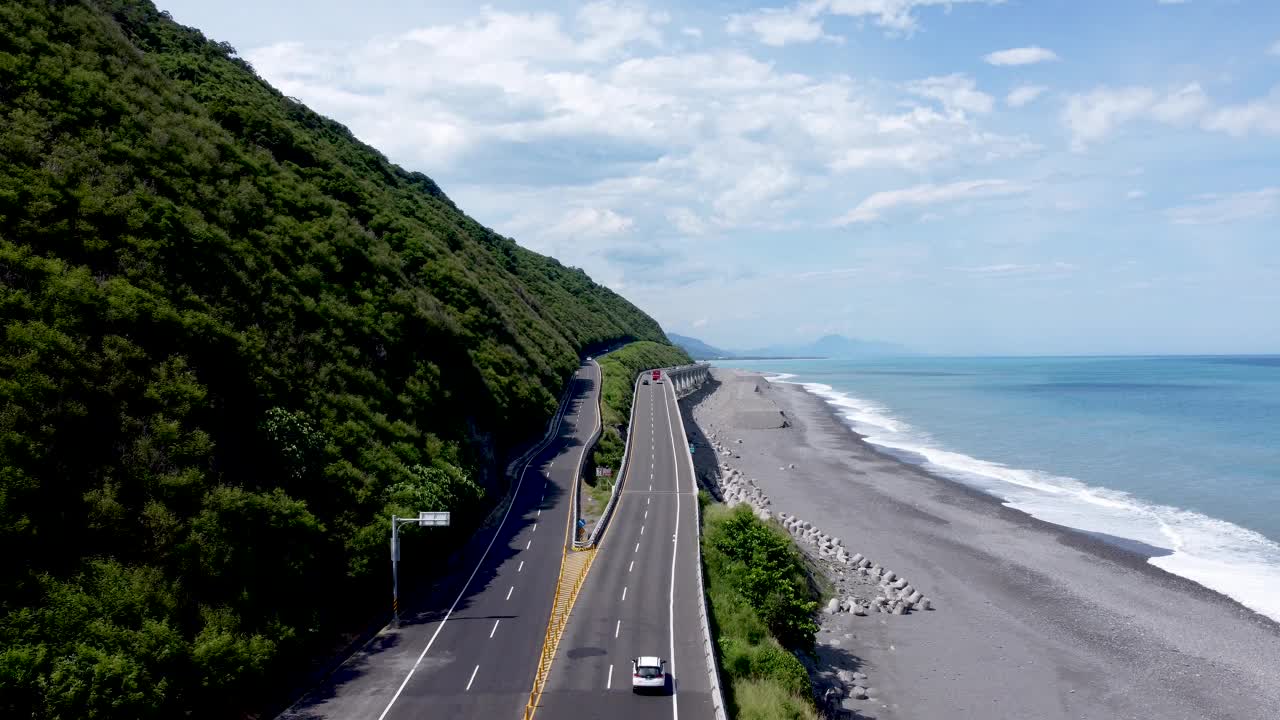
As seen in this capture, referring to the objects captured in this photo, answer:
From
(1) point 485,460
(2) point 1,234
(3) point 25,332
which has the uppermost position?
(2) point 1,234

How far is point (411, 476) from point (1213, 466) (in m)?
80.6

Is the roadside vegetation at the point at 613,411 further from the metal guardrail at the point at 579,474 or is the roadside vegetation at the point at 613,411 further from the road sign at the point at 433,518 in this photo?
the road sign at the point at 433,518

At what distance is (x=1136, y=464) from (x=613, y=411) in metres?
56.2

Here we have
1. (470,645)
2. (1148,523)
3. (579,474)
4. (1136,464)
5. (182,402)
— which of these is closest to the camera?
(182,402)

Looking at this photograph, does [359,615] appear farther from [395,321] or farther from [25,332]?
[395,321]

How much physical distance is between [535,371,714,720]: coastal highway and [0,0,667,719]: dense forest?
338 inches

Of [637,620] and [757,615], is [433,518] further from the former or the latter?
[757,615]

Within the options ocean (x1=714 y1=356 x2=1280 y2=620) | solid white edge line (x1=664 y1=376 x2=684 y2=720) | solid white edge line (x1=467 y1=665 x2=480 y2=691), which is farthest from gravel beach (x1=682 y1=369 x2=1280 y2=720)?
solid white edge line (x1=467 y1=665 x2=480 y2=691)

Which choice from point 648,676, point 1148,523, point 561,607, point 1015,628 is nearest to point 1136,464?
point 1148,523

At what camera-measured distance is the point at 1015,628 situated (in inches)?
1471

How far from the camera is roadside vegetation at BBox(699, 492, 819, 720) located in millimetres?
25031

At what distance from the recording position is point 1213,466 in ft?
243

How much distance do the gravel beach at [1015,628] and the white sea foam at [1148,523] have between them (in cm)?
212

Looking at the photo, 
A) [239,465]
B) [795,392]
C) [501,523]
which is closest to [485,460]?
[501,523]
